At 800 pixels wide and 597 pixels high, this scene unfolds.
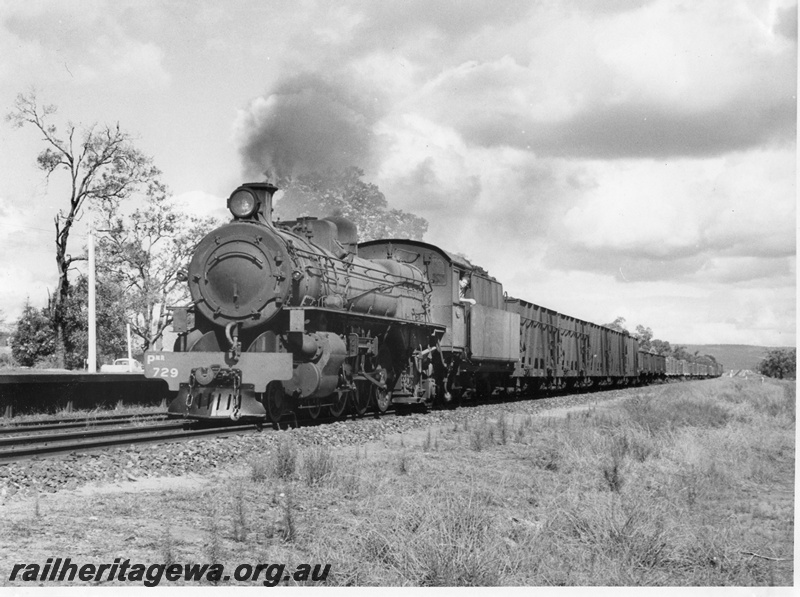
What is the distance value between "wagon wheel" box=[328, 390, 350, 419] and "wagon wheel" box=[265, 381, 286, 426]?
4.64 ft

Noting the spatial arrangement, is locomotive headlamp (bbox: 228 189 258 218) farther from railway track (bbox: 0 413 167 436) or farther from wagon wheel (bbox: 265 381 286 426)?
railway track (bbox: 0 413 167 436)

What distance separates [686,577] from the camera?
547 cm

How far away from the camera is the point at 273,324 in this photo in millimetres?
13312

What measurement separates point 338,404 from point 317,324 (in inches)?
77.1

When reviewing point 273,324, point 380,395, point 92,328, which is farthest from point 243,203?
point 92,328

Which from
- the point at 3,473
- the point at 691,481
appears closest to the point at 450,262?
the point at 691,481

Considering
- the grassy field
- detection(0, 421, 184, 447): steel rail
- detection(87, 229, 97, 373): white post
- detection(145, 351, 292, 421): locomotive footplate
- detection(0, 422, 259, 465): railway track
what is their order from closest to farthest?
the grassy field → detection(0, 422, 259, 465): railway track → detection(0, 421, 184, 447): steel rail → detection(145, 351, 292, 421): locomotive footplate → detection(87, 229, 97, 373): white post

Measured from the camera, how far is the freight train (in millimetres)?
12633

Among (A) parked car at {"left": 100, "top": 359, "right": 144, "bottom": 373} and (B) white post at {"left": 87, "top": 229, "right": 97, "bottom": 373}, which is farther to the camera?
(A) parked car at {"left": 100, "top": 359, "right": 144, "bottom": 373}

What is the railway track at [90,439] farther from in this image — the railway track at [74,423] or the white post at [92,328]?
the white post at [92,328]

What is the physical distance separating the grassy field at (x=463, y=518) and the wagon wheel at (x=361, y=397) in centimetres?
478

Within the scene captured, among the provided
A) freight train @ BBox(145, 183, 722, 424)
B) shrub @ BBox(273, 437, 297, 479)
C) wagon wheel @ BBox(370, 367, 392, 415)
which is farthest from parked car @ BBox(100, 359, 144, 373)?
shrub @ BBox(273, 437, 297, 479)

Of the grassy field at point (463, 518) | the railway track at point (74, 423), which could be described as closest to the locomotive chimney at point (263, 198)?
the railway track at point (74, 423)
